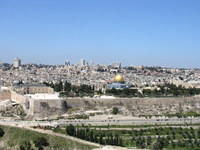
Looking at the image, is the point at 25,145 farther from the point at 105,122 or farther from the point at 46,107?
the point at 46,107

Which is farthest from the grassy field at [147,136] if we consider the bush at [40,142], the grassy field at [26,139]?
the bush at [40,142]

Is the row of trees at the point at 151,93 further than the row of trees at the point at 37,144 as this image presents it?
Yes

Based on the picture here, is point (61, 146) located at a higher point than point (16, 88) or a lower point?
lower

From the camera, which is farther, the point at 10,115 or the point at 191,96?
the point at 191,96

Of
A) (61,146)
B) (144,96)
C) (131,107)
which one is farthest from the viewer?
(144,96)

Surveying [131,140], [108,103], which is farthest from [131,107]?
[131,140]

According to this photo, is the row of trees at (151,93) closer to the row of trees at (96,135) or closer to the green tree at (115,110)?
the green tree at (115,110)

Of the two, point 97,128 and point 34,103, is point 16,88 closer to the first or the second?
point 34,103

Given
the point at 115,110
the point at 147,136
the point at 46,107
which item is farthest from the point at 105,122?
the point at 46,107
